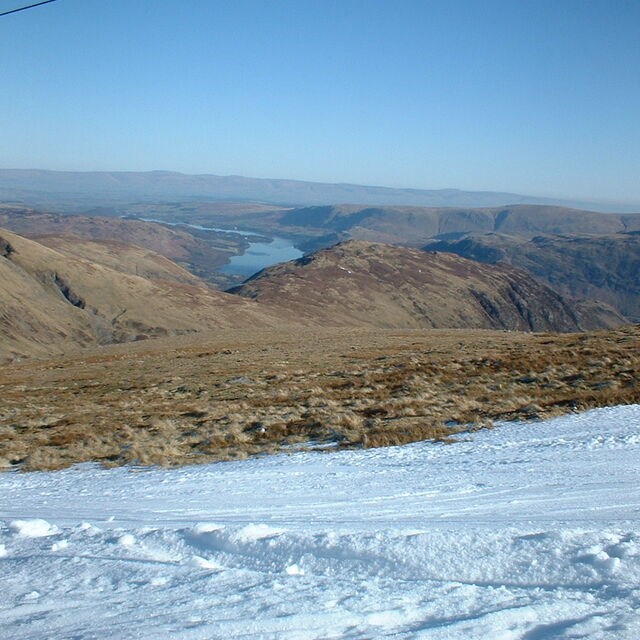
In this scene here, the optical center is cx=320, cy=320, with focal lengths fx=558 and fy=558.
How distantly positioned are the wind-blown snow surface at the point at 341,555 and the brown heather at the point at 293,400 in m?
3.12

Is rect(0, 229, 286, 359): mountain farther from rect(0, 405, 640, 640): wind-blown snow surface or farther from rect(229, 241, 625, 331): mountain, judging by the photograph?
rect(0, 405, 640, 640): wind-blown snow surface

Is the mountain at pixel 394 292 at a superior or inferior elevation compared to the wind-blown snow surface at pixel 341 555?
inferior

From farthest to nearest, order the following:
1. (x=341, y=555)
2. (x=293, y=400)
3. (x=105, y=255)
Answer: (x=105, y=255) → (x=293, y=400) → (x=341, y=555)

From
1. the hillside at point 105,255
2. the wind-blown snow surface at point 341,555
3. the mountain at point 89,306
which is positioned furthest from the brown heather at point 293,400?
the hillside at point 105,255

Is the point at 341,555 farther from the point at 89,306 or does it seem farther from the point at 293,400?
the point at 89,306

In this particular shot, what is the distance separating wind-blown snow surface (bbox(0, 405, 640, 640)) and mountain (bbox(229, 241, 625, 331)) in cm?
10842

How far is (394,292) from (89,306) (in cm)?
8346

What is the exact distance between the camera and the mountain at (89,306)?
93213 mm

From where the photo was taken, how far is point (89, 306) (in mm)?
109188

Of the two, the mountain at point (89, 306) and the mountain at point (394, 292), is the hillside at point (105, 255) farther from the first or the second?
the mountain at point (89, 306)

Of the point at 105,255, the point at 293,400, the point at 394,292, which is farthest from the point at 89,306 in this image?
the point at 293,400

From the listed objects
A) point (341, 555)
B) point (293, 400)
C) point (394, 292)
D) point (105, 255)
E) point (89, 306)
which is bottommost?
point (89, 306)

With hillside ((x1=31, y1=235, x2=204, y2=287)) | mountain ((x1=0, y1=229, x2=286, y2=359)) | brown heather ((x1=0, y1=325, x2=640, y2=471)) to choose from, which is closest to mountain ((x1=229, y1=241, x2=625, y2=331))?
mountain ((x1=0, y1=229, x2=286, y2=359))

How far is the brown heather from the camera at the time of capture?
1224 cm
